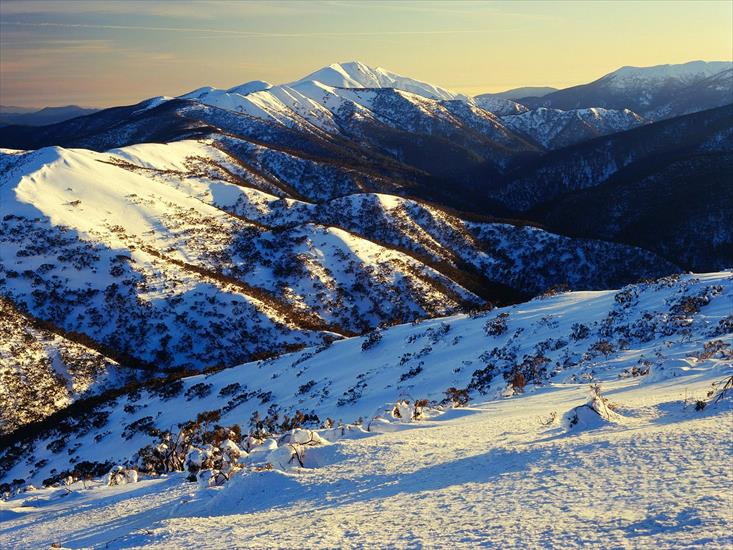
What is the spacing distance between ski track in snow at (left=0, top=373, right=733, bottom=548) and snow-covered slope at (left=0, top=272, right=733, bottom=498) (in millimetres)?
1432

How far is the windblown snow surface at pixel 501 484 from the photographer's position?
4.33 meters

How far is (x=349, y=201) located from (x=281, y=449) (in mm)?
65307

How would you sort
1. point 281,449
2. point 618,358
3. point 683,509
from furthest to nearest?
point 618,358
point 281,449
point 683,509

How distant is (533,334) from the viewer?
17656 mm

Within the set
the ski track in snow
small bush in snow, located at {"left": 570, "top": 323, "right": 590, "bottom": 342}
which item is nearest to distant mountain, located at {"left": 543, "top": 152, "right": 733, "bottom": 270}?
small bush in snow, located at {"left": 570, "top": 323, "right": 590, "bottom": 342}

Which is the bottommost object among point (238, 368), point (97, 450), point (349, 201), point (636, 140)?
point (97, 450)

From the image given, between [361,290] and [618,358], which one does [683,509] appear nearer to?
[618,358]

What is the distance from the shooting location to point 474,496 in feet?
17.0

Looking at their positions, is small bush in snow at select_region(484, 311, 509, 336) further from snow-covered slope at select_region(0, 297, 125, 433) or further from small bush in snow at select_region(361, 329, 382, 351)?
snow-covered slope at select_region(0, 297, 125, 433)

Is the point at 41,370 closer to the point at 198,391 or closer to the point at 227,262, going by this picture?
the point at 198,391

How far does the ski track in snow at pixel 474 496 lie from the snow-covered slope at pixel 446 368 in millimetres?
1432

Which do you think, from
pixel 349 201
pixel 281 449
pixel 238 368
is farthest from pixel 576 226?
pixel 281 449

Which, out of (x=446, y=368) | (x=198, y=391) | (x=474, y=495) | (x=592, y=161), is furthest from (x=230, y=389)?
(x=592, y=161)


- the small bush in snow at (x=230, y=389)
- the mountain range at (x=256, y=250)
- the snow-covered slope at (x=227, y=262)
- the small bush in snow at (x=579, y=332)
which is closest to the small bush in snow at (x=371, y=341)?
the small bush in snow at (x=230, y=389)
